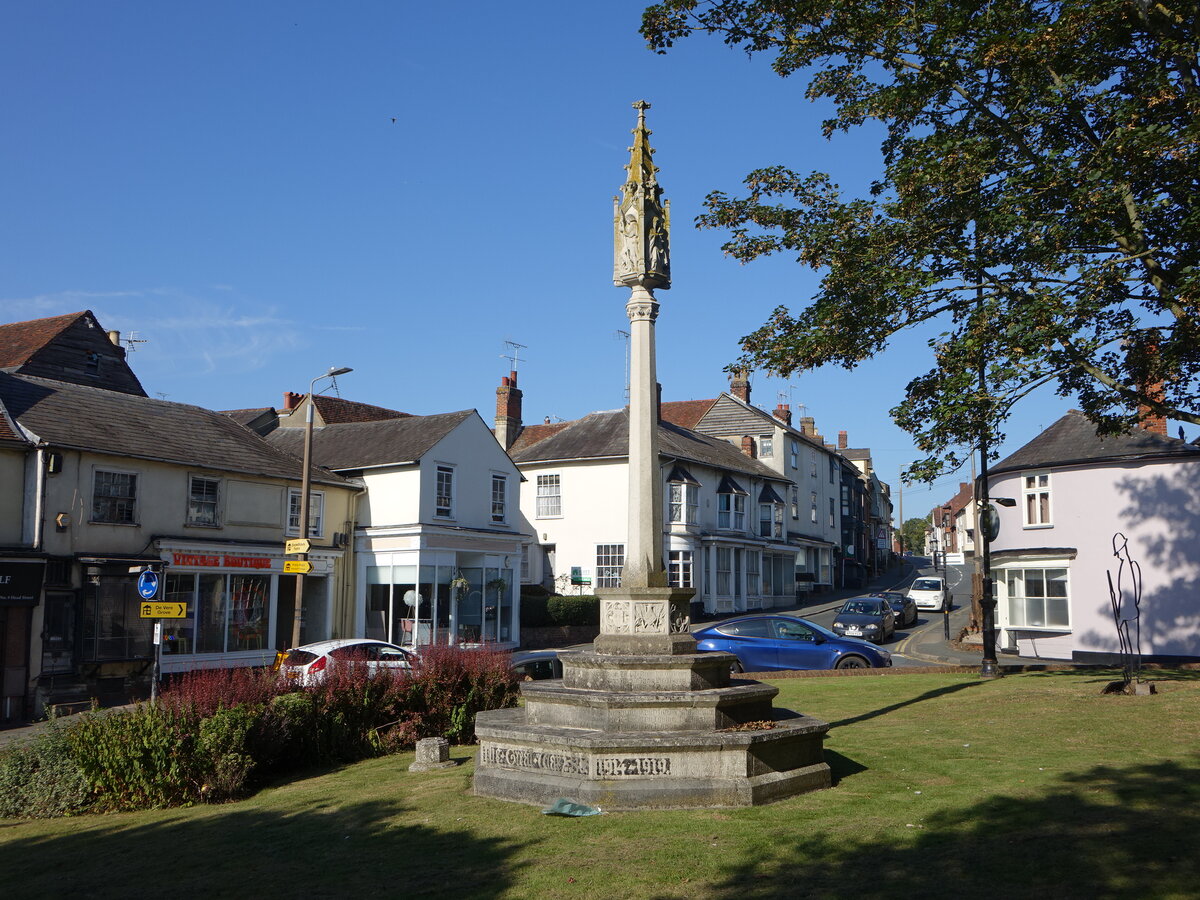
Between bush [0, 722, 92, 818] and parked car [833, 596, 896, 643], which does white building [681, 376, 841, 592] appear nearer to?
parked car [833, 596, 896, 643]

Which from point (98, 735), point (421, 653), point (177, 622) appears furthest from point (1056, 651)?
point (98, 735)

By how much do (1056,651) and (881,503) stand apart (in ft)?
276

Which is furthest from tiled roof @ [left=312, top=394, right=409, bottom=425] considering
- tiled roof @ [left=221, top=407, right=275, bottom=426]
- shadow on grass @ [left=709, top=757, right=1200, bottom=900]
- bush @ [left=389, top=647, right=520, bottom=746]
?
shadow on grass @ [left=709, top=757, right=1200, bottom=900]

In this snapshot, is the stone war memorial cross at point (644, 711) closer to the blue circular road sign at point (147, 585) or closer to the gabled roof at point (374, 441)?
the blue circular road sign at point (147, 585)

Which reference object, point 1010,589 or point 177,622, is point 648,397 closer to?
point 177,622

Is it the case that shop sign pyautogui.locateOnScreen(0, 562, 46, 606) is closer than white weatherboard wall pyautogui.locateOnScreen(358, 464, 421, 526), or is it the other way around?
shop sign pyautogui.locateOnScreen(0, 562, 46, 606)

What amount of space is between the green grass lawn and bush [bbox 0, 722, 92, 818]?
0.36m

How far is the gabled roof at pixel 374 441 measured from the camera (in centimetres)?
3353

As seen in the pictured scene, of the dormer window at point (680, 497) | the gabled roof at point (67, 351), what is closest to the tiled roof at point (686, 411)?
the dormer window at point (680, 497)

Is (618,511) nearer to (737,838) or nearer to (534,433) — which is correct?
(534,433)

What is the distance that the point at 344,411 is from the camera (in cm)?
4791

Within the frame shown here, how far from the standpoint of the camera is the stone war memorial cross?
8.66 metres

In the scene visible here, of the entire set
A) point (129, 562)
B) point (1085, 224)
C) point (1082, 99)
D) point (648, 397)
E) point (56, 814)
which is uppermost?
point (1082, 99)

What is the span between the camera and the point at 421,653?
47.6 ft
